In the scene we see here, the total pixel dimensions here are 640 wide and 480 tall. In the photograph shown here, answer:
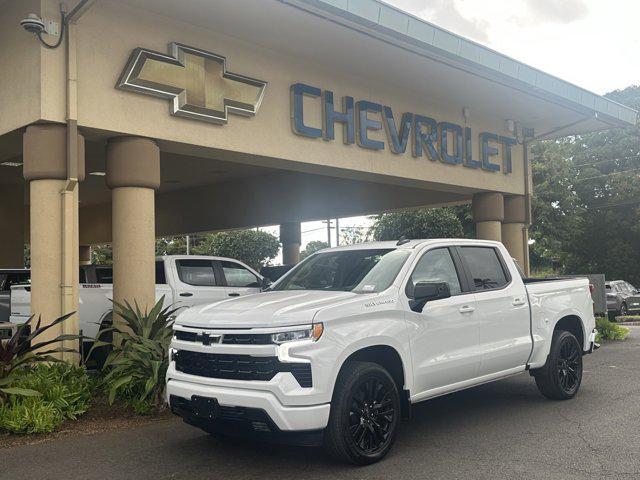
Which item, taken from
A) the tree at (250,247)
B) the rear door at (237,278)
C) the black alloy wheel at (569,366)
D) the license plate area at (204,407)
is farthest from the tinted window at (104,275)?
the tree at (250,247)

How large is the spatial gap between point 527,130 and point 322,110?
287 inches

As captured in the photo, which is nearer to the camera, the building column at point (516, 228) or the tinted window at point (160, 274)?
the tinted window at point (160, 274)

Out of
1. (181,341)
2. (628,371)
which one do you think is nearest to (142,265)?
(181,341)

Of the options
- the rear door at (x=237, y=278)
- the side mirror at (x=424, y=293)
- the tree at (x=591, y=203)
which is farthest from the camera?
the tree at (x=591, y=203)

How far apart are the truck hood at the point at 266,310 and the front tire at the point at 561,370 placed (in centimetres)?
319

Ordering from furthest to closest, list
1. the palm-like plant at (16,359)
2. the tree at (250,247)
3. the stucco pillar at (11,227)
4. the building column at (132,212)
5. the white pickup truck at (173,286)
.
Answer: the tree at (250,247), the stucco pillar at (11,227), the white pickup truck at (173,286), the building column at (132,212), the palm-like plant at (16,359)

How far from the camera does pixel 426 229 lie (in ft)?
100

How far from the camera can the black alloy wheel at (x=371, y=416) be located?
539cm

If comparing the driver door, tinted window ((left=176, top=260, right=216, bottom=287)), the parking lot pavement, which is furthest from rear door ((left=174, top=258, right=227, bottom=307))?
the driver door

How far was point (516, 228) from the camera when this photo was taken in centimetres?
1711

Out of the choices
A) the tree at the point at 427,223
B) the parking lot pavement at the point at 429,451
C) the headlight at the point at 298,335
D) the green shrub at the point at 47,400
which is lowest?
the parking lot pavement at the point at 429,451

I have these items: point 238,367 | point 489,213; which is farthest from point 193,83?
point 489,213

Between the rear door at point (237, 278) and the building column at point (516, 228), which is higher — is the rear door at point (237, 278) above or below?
below

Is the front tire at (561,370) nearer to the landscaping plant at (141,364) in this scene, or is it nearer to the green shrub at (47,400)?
the landscaping plant at (141,364)
